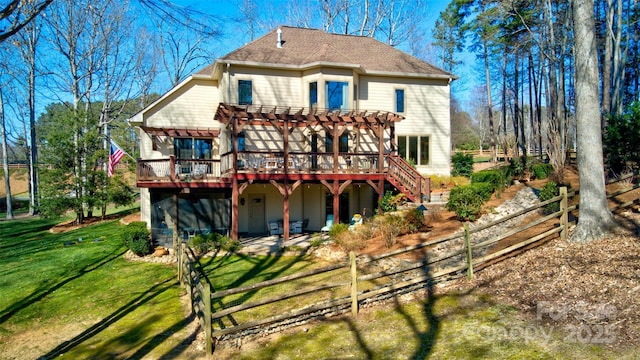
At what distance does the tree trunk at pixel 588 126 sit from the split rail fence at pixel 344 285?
0.36 meters

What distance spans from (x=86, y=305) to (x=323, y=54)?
14.5m

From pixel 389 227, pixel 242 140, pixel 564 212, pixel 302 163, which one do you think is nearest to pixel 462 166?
pixel 302 163

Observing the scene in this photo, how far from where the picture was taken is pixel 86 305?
10375mm

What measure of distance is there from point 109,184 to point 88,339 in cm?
1759

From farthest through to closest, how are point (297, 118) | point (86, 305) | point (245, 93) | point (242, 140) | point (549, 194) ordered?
point (245, 93) → point (242, 140) → point (297, 118) → point (549, 194) → point (86, 305)

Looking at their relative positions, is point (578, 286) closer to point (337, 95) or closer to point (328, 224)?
point (328, 224)

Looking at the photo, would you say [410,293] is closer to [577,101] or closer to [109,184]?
[577,101]

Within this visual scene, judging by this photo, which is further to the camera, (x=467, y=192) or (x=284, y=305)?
(x=467, y=192)

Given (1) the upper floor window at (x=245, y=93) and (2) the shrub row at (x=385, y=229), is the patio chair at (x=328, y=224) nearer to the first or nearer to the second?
(2) the shrub row at (x=385, y=229)

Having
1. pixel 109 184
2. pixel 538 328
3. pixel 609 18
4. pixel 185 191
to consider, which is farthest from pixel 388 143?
pixel 109 184

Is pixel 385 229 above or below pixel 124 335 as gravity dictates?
above

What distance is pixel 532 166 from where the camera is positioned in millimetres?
20125

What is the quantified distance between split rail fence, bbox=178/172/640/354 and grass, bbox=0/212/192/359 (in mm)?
995

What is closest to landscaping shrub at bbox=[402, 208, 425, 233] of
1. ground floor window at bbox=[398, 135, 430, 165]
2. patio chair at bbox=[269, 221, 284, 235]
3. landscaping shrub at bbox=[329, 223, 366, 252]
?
landscaping shrub at bbox=[329, 223, 366, 252]
